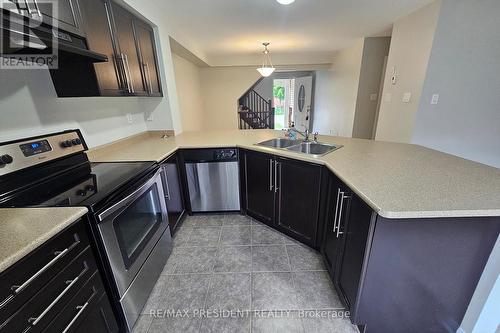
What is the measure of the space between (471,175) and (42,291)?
6.87 feet

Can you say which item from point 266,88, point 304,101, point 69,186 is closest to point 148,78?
point 69,186

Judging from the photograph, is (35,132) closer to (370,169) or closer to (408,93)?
(370,169)

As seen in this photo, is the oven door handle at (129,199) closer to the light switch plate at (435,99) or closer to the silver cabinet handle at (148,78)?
the silver cabinet handle at (148,78)

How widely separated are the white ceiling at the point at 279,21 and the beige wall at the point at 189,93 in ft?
1.56

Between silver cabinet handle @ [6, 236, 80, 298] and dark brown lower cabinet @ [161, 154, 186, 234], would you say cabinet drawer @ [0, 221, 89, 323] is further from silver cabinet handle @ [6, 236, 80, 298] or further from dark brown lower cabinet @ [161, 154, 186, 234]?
dark brown lower cabinet @ [161, 154, 186, 234]

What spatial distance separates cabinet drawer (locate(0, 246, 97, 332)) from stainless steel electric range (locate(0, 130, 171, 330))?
0.33ft

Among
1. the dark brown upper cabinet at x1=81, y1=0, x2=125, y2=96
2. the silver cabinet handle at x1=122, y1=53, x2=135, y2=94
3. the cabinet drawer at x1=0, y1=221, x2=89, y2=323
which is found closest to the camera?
the cabinet drawer at x1=0, y1=221, x2=89, y2=323

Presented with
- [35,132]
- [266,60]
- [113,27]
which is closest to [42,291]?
[35,132]

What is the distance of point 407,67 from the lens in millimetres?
2826

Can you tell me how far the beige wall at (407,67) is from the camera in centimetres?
249

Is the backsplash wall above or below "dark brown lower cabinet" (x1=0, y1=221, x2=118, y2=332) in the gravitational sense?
above

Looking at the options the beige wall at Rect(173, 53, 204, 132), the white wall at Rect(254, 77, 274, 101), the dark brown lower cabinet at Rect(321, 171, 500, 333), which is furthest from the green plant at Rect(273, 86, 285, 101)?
the dark brown lower cabinet at Rect(321, 171, 500, 333)

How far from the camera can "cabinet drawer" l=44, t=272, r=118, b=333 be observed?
32.6 inches

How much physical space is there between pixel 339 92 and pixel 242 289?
490cm
